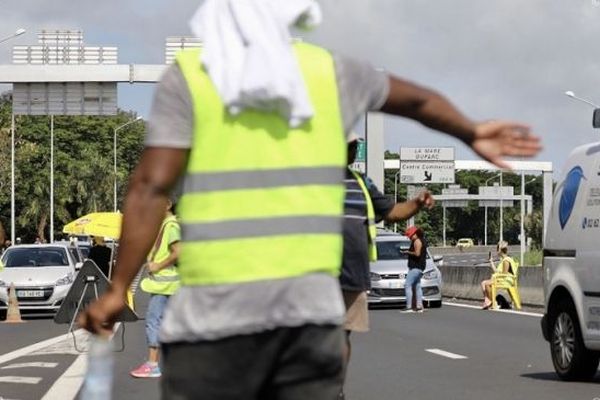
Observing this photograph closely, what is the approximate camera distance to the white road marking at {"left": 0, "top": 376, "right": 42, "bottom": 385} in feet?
43.5

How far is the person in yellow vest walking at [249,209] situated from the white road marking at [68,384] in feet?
27.0

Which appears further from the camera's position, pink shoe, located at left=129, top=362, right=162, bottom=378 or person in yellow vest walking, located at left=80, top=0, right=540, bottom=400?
pink shoe, located at left=129, top=362, right=162, bottom=378

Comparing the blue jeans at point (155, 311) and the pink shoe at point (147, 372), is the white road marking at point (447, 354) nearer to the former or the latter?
the pink shoe at point (147, 372)

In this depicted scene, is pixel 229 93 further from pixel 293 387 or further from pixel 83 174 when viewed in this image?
pixel 83 174

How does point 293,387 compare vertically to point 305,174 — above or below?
below

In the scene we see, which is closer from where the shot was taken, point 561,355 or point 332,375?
point 332,375

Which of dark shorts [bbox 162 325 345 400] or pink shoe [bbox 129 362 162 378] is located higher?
dark shorts [bbox 162 325 345 400]

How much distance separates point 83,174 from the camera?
104 m

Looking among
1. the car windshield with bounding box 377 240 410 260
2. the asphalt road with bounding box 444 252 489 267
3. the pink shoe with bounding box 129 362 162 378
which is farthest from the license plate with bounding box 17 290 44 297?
the asphalt road with bounding box 444 252 489 267

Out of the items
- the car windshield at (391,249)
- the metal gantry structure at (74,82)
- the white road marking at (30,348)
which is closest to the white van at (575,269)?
the white road marking at (30,348)

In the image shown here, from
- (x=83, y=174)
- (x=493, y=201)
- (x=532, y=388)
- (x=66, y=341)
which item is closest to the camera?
(x=532, y=388)

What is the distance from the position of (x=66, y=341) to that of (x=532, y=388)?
8515mm

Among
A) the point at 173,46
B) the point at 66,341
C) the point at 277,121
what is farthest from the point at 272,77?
the point at 173,46

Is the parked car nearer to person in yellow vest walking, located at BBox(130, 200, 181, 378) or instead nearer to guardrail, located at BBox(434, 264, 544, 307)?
guardrail, located at BBox(434, 264, 544, 307)
